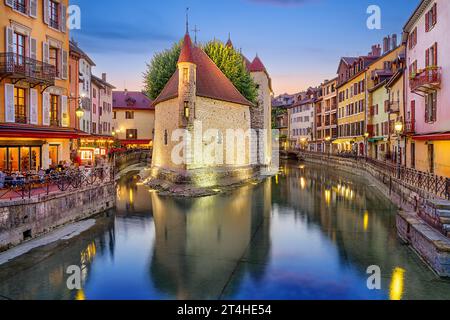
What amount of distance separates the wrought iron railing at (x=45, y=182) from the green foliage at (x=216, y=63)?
18.7m

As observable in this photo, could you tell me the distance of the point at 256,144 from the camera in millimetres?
41906

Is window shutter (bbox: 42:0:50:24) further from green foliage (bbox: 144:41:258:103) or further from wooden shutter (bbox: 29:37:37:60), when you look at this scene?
green foliage (bbox: 144:41:258:103)

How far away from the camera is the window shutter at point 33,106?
19.8m

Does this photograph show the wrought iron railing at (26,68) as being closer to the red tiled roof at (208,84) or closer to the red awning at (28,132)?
the red awning at (28,132)

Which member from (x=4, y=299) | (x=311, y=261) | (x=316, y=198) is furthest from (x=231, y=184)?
(x=4, y=299)

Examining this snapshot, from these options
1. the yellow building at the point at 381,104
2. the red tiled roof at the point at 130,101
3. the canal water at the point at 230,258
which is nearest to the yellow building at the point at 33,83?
the canal water at the point at 230,258

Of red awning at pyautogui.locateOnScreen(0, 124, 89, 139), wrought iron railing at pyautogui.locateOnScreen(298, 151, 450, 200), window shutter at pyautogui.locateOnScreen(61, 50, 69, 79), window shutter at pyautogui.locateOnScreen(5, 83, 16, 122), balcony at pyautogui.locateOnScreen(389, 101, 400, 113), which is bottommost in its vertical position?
wrought iron railing at pyautogui.locateOnScreen(298, 151, 450, 200)

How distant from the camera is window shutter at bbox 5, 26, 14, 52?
59.2 ft

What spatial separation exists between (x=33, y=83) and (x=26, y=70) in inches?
47.1

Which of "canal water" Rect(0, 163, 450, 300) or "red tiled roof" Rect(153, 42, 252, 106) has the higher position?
"red tiled roof" Rect(153, 42, 252, 106)

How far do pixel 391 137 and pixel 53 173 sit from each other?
106 feet

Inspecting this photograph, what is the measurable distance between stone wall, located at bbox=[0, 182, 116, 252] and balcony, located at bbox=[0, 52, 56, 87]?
6469 mm

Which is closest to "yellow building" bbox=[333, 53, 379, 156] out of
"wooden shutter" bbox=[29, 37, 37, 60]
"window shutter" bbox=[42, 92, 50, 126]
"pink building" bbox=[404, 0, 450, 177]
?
"pink building" bbox=[404, 0, 450, 177]

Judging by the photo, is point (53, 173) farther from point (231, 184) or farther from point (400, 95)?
point (400, 95)
